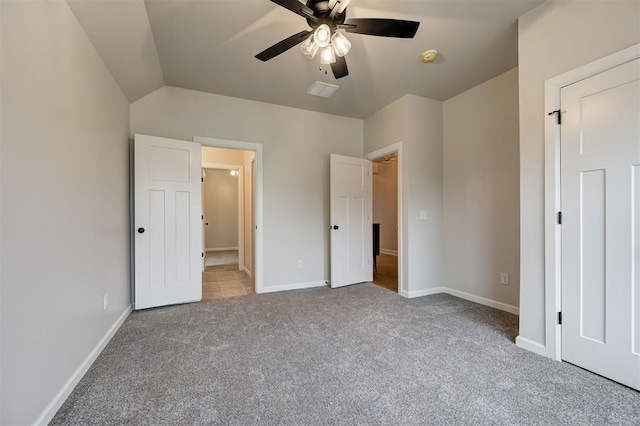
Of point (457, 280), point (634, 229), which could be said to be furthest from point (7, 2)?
point (457, 280)

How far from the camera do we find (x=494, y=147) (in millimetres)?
3199

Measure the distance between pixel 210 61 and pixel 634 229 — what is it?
11.9 feet

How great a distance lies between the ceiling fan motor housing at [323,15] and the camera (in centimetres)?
170

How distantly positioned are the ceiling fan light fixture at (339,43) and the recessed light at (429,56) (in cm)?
113

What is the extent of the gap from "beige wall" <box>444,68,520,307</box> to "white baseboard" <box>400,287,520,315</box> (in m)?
0.05

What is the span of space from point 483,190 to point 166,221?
375 cm

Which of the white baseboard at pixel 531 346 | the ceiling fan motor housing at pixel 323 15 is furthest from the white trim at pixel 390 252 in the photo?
the ceiling fan motor housing at pixel 323 15

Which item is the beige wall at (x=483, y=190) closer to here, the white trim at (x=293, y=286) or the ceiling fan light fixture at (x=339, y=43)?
the white trim at (x=293, y=286)

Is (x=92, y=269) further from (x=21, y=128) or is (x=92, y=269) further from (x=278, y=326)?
(x=278, y=326)

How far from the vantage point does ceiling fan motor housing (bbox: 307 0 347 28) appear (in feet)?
5.58

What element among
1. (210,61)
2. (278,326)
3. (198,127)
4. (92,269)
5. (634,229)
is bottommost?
(278,326)

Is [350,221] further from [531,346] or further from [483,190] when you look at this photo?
[531,346]

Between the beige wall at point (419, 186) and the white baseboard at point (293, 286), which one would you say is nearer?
the beige wall at point (419, 186)

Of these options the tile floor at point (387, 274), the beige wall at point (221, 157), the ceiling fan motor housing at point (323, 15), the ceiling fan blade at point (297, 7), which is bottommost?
the tile floor at point (387, 274)
